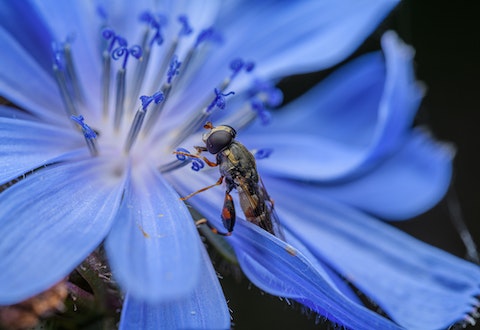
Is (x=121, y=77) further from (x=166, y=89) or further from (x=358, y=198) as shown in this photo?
(x=358, y=198)

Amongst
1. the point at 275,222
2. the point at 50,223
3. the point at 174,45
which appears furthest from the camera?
the point at 174,45

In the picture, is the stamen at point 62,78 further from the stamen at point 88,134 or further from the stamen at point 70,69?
the stamen at point 88,134

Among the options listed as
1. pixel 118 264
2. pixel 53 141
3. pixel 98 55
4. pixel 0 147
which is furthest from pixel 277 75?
pixel 118 264

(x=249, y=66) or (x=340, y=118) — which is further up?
(x=249, y=66)

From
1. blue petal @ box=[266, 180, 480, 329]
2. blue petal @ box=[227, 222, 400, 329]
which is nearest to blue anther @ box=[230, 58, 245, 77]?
blue petal @ box=[266, 180, 480, 329]

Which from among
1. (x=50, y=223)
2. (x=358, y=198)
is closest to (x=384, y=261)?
(x=358, y=198)

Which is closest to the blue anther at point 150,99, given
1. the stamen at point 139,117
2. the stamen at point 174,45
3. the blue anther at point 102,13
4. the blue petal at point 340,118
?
the stamen at point 139,117

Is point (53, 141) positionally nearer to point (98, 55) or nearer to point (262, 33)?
point (98, 55)

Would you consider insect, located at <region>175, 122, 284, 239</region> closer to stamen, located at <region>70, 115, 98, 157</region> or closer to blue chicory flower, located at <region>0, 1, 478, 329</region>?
blue chicory flower, located at <region>0, 1, 478, 329</region>
